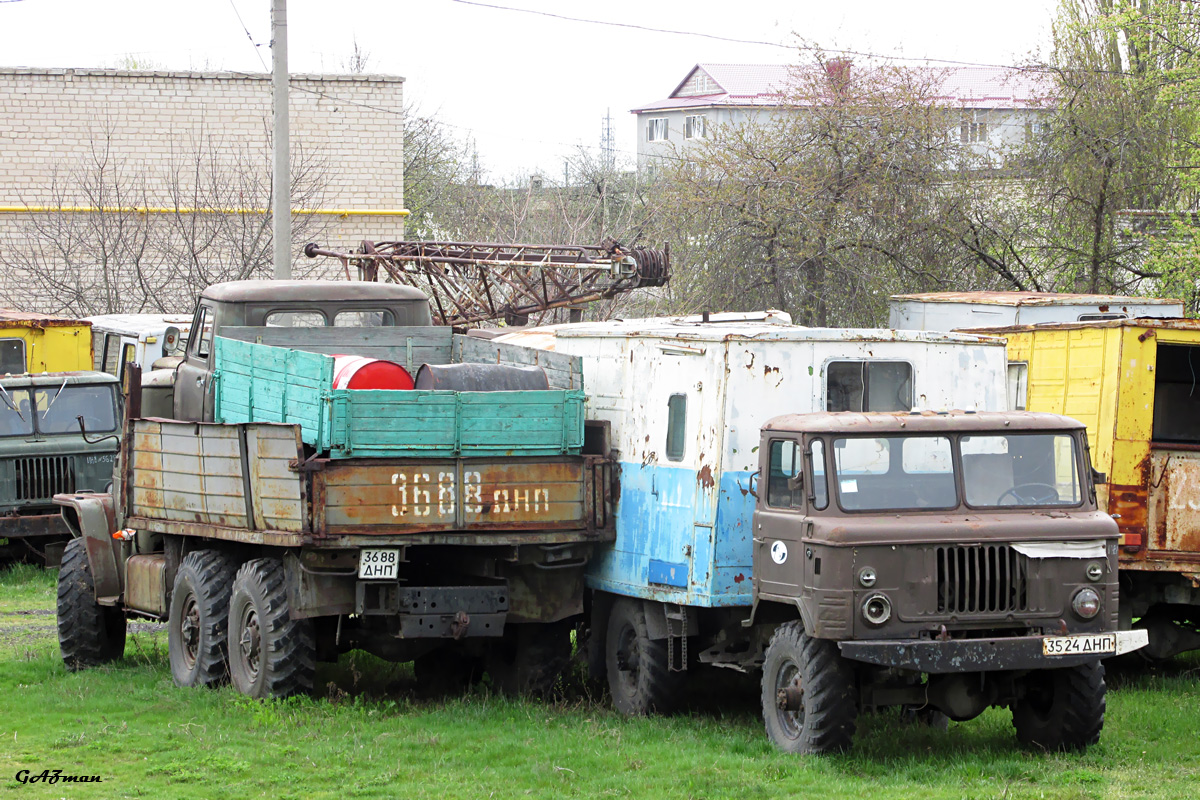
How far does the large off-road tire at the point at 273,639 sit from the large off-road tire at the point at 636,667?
2.07 metres

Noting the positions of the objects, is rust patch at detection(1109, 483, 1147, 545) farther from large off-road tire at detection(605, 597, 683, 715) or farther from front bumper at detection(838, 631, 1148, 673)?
large off-road tire at detection(605, 597, 683, 715)

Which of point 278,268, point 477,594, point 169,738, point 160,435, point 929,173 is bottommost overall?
point 169,738

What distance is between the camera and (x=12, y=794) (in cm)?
796

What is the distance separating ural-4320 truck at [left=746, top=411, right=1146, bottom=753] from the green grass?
36cm

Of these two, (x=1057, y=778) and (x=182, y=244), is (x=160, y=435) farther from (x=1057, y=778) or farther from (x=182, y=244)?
(x=182, y=244)

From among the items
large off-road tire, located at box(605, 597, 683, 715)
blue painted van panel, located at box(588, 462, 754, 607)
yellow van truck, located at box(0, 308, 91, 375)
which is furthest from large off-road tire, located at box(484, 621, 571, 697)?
yellow van truck, located at box(0, 308, 91, 375)

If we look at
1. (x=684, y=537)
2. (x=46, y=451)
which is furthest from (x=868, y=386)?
(x=46, y=451)

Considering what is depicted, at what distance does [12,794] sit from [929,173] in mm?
18646

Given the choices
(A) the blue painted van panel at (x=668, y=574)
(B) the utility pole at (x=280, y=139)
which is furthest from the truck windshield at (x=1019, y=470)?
(B) the utility pole at (x=280, y=139)

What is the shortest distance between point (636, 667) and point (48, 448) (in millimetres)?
9398

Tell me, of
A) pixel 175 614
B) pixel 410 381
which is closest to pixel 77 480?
pixel 175 614

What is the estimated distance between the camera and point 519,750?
9.04 m

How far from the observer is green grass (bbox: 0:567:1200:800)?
8.00m

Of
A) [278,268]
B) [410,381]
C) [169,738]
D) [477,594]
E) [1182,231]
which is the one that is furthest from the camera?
[1182,231]
